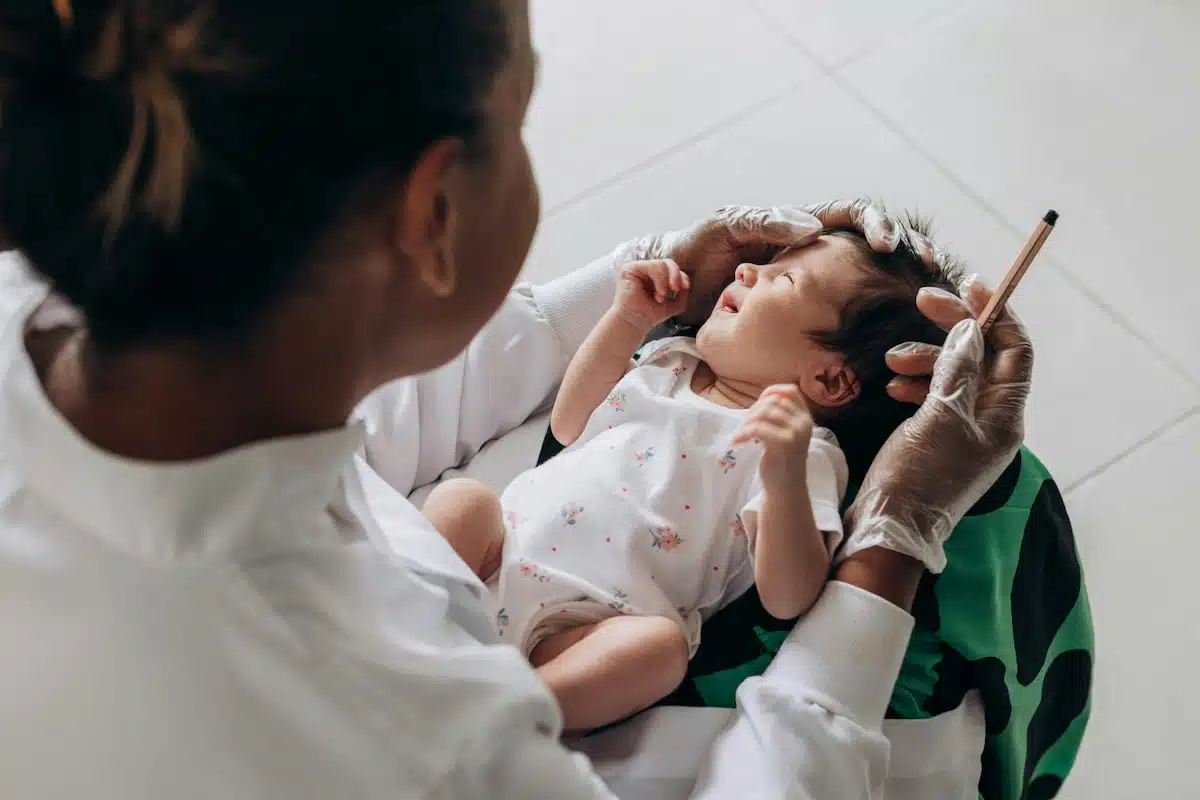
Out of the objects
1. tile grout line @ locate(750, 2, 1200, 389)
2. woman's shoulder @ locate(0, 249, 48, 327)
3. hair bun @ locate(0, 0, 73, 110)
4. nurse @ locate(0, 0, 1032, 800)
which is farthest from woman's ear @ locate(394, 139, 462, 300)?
tile grout line @ locate(750, 2, 1200, 389)

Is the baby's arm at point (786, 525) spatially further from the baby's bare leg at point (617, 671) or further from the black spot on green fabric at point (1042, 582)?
the black spot on green fabric at point (1042, 582)

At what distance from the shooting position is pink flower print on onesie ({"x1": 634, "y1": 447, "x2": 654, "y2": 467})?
3.45ft

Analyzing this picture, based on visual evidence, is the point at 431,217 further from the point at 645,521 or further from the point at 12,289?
the point at 645,521

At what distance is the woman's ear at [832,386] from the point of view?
105 centimetres

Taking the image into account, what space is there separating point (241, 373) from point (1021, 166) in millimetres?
1420

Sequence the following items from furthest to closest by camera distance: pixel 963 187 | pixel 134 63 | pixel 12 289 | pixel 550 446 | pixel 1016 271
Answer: pixel 963 187 < pixel 550 446 < pixel 1016 271 < pixel 12 289 < pixel 134 63

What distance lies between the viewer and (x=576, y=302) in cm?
113

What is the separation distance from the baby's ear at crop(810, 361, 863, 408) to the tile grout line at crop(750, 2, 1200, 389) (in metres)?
0.68

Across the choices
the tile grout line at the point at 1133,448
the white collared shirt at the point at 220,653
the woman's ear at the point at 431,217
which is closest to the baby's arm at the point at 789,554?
the white collared shirt at the point at 220,653

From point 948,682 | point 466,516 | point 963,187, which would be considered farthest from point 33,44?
point 963,187

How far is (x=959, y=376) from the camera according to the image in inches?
37.7

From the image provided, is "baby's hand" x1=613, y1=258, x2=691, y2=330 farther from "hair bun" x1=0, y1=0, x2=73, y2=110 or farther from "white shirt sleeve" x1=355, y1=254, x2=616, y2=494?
"hair bun" x1=0, y1=0, x2=73, y2=110

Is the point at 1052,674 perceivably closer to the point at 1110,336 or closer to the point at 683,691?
the point at 683,691

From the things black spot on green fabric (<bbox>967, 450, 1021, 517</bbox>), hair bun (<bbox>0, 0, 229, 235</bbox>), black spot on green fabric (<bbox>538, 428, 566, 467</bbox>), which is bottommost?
black spot on green fabric (<bbox>538, 428, 566, 467</bbox>)
